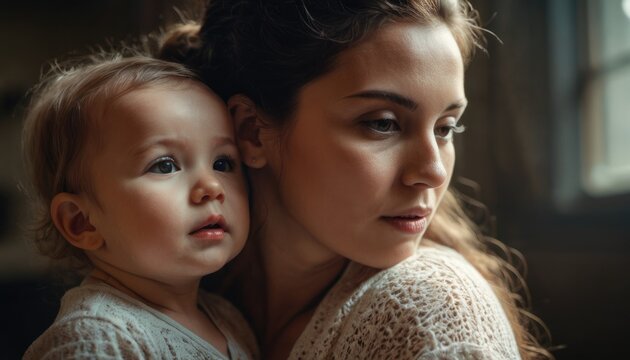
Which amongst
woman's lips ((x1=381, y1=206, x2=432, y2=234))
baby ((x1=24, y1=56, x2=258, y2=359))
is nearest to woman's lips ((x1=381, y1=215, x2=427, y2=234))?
woman's lips ((x1=381, y1=206, x2=432, y2=234))

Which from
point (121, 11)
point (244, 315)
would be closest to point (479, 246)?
point (244, 315)

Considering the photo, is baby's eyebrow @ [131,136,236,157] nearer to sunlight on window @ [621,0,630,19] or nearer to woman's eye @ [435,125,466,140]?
woman's eye @ [435,125,466,140]

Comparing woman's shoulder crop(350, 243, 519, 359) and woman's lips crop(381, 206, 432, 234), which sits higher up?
woman's lips crop(381, 206, 432, 234)

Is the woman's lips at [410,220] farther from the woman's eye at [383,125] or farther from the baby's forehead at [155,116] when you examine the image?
the baby's forehead at [155,116]

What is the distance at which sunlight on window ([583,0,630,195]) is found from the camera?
1.94m

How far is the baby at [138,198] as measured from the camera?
108cm

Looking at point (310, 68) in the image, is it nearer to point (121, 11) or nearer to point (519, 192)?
point (519, 192)

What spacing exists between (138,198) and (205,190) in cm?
11

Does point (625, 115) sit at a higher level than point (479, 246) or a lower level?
higher

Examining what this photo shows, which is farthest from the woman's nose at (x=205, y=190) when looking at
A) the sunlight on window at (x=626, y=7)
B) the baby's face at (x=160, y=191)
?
the sunlight on window at (x=626, y=7)

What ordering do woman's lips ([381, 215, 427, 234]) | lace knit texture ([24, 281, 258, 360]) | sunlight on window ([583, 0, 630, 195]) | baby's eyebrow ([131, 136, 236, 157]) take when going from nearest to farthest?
lace knit texture ([24, 281, 258, 360]) < baby's eyebrow ([131, 136, 236, 157]) < woman's lips ([381, 215, 427, 234]) < sunlight on window ([583, 0, 630, 195])

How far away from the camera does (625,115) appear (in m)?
1.97

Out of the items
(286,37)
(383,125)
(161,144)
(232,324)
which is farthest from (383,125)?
(232,324)

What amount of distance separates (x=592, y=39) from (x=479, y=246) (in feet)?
2.73
